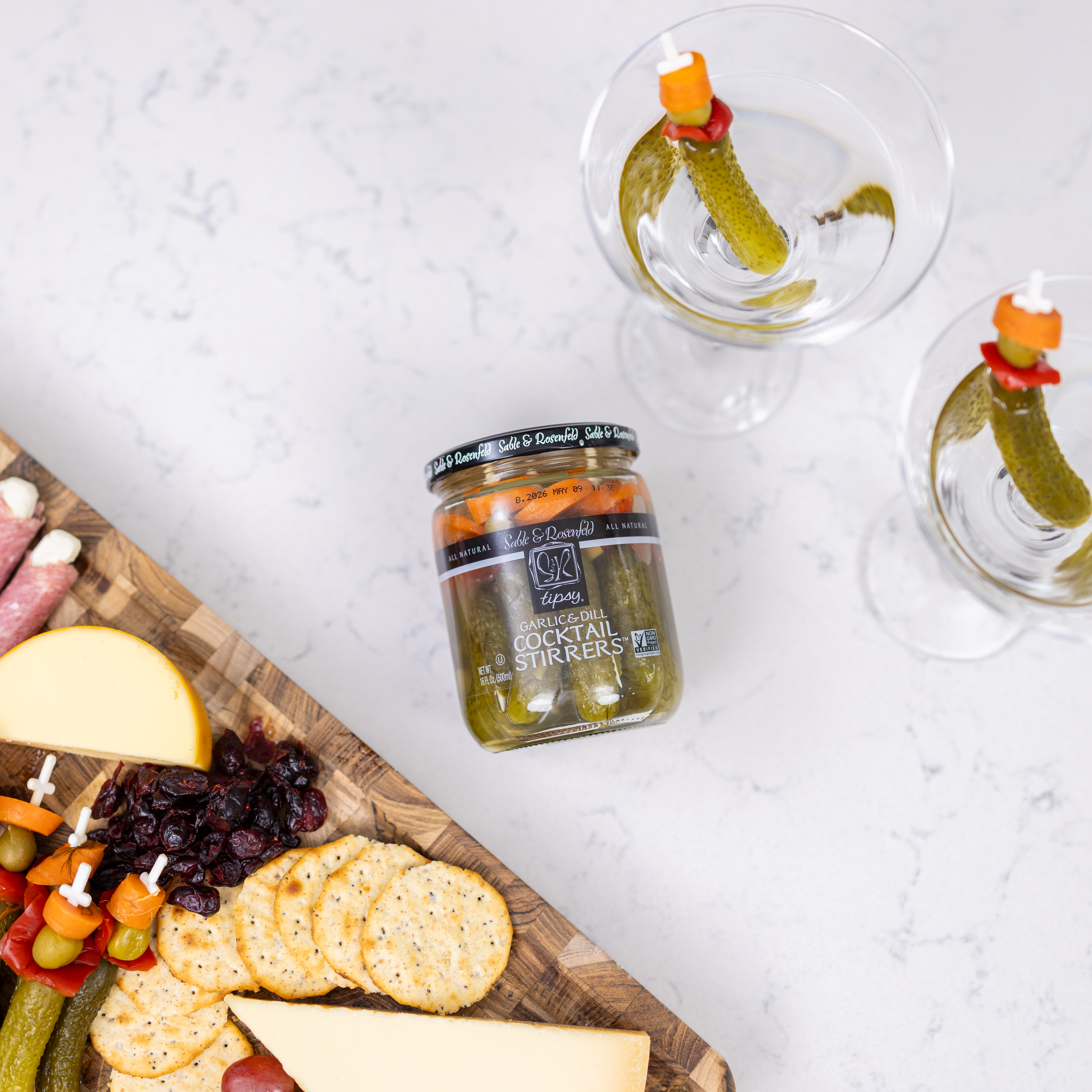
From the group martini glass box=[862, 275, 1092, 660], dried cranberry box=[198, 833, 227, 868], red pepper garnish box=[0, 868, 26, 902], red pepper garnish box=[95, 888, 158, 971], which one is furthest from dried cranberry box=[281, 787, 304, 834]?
martini glass box=[862, 275, 1092, 660]

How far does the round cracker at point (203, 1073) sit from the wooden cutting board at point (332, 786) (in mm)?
56

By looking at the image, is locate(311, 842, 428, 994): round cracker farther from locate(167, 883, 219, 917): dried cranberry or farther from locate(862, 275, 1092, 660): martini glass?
locate(862, 275, 1092, 660): martini glass

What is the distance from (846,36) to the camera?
4.09ft

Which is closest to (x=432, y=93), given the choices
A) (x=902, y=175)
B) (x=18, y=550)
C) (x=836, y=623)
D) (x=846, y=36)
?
(x=846, y=36)

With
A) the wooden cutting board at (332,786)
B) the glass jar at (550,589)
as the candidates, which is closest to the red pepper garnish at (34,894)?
the wooden cutting board at (332,786)

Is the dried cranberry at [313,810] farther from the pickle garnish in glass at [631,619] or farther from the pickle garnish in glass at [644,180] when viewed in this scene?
the pickle garnish in glass at [644,180]

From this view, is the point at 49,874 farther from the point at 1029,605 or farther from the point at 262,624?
the point at 1029,605

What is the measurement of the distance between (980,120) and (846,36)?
1.93 ft

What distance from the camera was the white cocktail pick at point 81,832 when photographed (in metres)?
1.39

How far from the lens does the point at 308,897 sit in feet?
4.74

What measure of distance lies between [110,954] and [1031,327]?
1650 mm

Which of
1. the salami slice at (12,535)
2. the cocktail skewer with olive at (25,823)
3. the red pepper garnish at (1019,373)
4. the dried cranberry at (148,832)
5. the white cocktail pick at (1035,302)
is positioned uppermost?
the salami slice at (12,535)

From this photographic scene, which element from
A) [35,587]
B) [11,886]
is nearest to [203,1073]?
[11,886]

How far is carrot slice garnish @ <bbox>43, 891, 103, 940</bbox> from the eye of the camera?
1352mm
